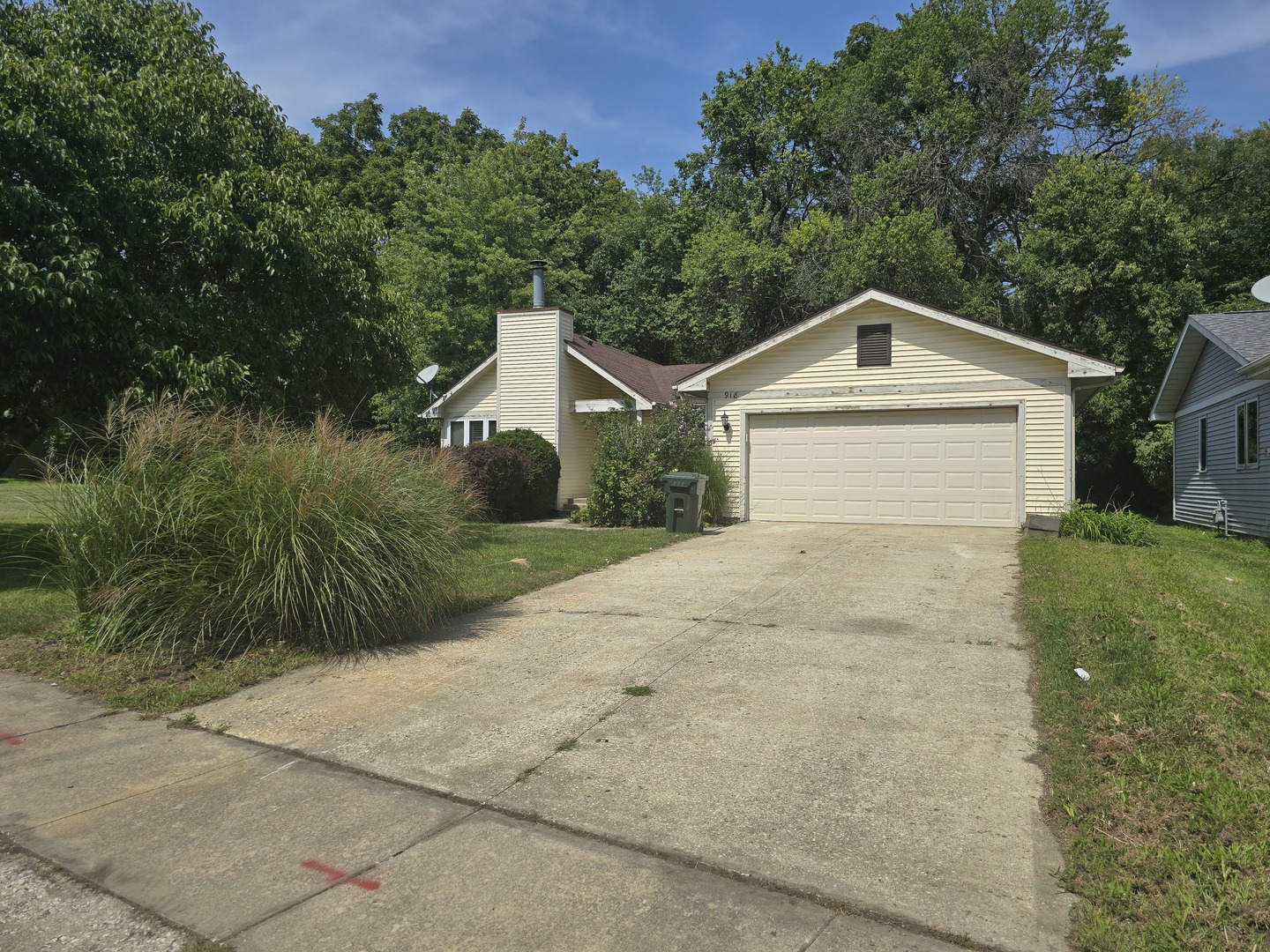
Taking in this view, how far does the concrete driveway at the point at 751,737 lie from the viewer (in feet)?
10.1

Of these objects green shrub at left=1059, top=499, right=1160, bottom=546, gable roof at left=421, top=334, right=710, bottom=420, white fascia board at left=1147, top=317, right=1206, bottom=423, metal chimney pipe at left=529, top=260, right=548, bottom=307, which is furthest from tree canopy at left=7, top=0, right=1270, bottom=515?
green shrub at left=1059, top=499, right=1160, bottom=546

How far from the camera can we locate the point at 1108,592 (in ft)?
25.0

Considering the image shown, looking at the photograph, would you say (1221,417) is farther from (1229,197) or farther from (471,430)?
(471,430)

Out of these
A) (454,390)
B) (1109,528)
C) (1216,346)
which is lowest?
(1109,528)

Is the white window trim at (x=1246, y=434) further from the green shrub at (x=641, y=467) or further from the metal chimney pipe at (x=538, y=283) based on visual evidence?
the metal chimney pipe at (x=538, y=283)

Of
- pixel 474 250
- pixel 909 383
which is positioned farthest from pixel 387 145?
pixel 909 383

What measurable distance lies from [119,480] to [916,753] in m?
5.74

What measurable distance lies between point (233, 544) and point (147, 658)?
38.0 inches

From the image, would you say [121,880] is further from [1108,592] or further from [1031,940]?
[1108,592]

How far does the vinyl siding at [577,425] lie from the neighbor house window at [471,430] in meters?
1.99

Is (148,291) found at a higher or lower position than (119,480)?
higher

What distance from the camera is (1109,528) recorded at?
1239cm

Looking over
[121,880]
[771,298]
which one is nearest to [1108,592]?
[121,880]

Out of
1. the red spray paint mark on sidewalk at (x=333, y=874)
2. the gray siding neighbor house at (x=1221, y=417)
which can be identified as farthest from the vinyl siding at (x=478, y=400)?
the red spray paint mark on sidewalk at (x=333, y=874)
